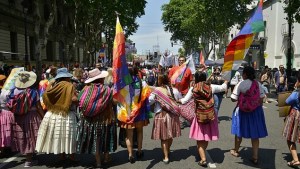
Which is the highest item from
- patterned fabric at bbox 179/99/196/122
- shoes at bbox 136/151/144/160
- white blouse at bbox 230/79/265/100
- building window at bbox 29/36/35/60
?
building window at bbox 29/36/35/60

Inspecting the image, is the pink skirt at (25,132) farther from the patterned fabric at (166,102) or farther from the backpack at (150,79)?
the backpack at (150,79)

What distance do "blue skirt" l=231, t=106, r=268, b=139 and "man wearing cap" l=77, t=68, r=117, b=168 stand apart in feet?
7.41

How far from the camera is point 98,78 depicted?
19.0 feet

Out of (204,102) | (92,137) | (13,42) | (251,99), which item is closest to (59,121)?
(92,137)

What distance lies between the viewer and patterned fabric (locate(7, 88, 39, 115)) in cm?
600

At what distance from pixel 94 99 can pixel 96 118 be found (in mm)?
345

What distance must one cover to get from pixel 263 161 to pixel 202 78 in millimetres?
1936

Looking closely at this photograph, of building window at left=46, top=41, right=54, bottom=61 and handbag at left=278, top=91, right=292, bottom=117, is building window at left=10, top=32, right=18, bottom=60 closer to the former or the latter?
building window at left=46, top=41, right=54, bottom=61

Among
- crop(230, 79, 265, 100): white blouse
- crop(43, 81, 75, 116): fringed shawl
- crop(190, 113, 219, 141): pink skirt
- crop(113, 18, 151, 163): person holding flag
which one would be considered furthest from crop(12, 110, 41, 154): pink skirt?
crop(230, 79, 265, 100): white blouse

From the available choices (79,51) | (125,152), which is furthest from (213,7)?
(125,152)

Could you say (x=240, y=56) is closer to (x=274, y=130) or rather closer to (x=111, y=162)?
(x=111, y=162)

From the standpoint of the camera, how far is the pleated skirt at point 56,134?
581cm

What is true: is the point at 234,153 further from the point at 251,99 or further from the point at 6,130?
the point at 6,130

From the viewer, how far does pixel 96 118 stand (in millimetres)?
5770
